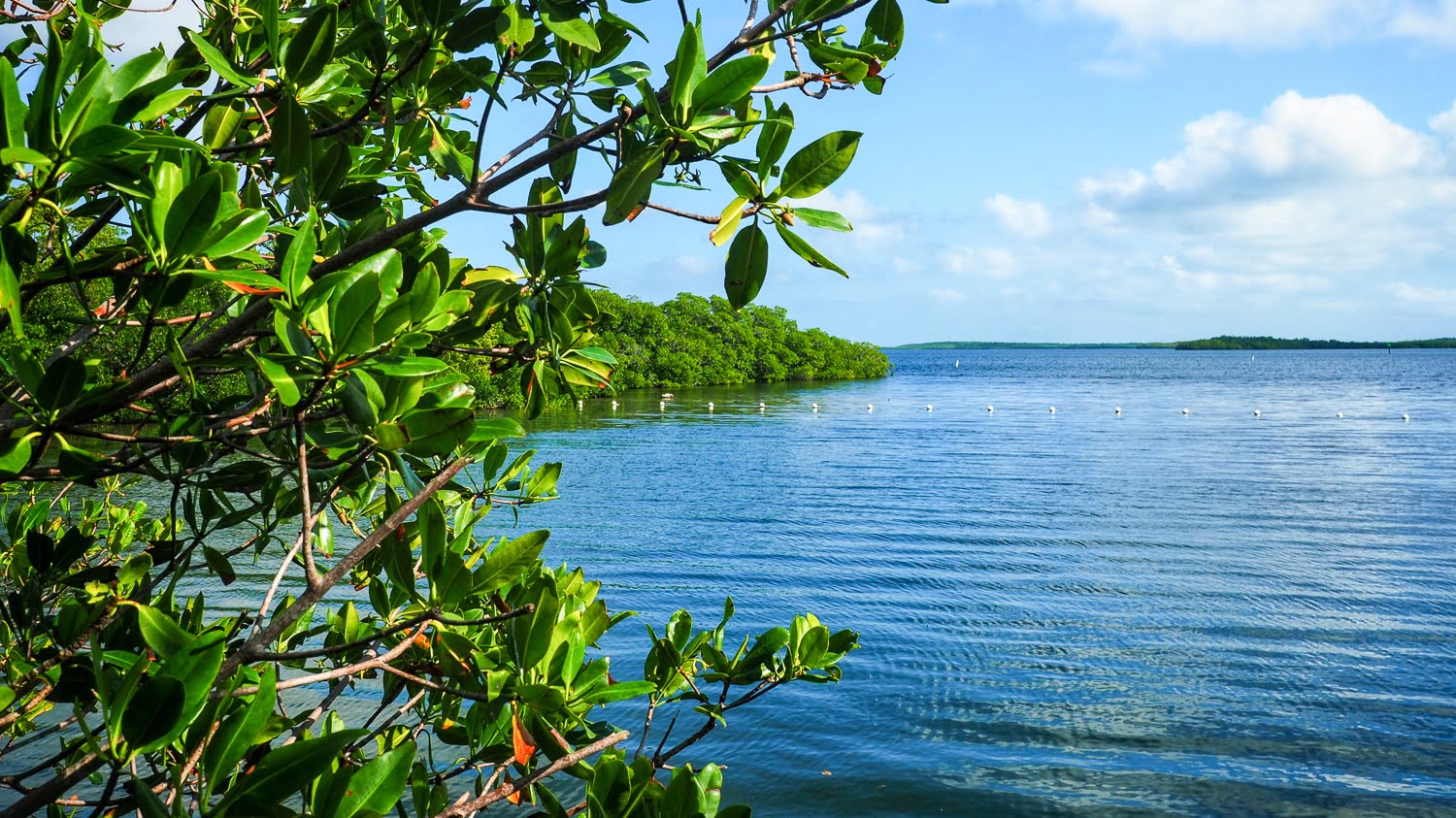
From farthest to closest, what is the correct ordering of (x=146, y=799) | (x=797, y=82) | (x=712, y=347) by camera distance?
1. (x=712, y=347)
2. (x=797, y=82)
3. (x=146, y=799)

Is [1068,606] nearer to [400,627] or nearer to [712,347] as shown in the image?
[400,627]

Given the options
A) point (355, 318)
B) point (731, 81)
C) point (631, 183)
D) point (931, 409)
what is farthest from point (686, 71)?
point (931, 409)

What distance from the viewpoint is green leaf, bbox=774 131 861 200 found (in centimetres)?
126

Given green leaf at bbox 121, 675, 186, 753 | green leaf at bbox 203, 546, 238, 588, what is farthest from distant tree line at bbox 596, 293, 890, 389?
green leaf at bbox 121, 675, 186, 753

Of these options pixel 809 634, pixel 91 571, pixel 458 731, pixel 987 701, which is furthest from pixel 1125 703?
pixel 91 571

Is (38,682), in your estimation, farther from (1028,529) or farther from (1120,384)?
(1120,384)

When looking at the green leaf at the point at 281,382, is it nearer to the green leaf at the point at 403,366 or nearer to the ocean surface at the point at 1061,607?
the green leaf at the point at 403,366

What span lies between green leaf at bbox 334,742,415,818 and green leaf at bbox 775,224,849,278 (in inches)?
31.0

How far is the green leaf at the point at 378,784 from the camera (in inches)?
46.3

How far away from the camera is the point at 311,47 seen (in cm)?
147

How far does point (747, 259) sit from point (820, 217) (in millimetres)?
122

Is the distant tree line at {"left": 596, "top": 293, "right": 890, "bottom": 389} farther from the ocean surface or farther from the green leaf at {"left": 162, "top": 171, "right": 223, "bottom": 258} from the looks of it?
the green leaf at {"left": 162, "top": 171, "right": 223, "bottom": 258}

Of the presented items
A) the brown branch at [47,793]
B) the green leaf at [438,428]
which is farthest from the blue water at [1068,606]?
the green leaf at [438,428]

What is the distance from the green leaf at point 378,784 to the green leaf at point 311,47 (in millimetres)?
1004
